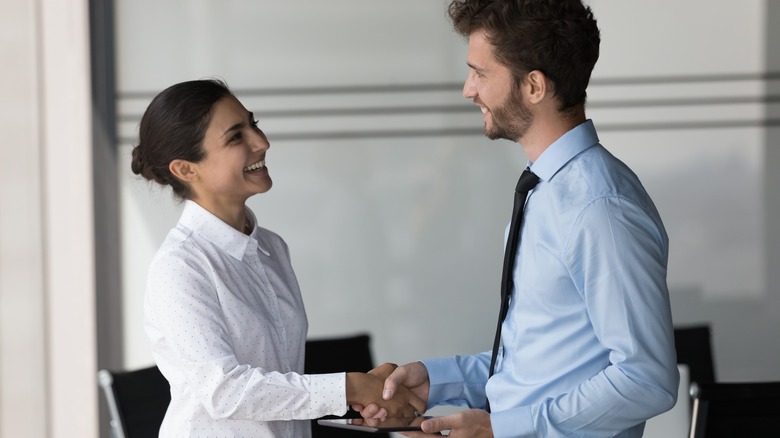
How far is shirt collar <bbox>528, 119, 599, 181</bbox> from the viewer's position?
177 centimetres

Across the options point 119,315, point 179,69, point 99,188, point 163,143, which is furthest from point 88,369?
point 163,143

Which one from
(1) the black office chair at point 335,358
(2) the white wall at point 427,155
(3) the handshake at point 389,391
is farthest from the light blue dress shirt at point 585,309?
(2) the white wall at point 427,155

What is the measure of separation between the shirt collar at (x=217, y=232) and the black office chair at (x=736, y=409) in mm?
910

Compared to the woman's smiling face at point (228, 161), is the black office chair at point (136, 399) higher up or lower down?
lower down

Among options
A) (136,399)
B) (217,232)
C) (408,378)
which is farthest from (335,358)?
(217,232)

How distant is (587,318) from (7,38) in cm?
353

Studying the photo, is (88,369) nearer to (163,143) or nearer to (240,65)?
(240,65)

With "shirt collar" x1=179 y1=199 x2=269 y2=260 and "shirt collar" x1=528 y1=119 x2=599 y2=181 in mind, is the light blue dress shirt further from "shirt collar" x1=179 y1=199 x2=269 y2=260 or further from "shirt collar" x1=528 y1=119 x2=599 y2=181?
"shirt collar" x1=179 y1=199 x2=269 y2=260

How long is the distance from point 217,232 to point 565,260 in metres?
0.73

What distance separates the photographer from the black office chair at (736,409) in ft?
5.83

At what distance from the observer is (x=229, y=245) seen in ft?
6.69

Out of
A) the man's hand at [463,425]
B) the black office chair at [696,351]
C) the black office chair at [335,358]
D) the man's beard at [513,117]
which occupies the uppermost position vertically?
the man's beard at [513,117]

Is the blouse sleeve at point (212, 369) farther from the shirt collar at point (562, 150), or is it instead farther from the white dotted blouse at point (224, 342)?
the shirt collar at point (562, 150)

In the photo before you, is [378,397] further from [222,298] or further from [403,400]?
[222,298]
